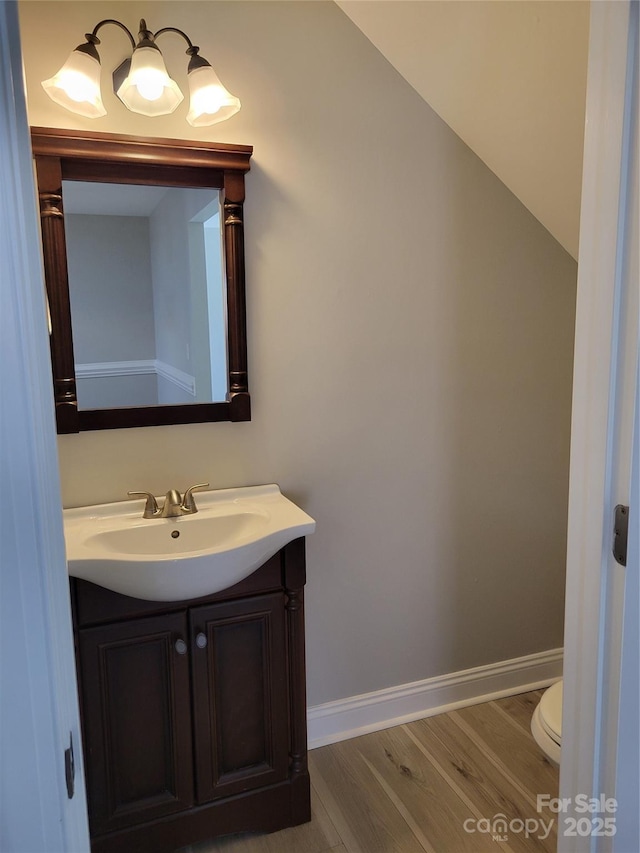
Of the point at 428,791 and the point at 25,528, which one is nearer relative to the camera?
the point at 25,528

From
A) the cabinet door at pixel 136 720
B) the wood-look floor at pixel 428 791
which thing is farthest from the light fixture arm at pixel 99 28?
the wood-look floor at pixel 428 791

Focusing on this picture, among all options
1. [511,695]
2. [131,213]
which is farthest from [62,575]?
[511,695]

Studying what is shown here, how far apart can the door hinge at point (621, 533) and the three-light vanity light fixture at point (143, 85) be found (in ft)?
4.73

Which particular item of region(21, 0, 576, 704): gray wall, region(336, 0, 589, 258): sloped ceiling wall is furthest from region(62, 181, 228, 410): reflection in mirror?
region(336, 0, 589, 258): sloped ceiling wall

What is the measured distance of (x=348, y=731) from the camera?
88.2 inches

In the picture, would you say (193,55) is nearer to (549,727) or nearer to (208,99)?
(208,99)

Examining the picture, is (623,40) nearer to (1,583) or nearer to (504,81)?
(1,583)

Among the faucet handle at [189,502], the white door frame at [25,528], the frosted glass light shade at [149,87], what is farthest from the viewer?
the faucet handle at [189,502]

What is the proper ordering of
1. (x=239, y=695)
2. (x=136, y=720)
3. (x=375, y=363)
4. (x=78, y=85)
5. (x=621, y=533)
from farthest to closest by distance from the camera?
(x=375, y=363) < (x=239, y=695) < (x=136, y=720) < (x=78, y=85) < (x=621, y=533)

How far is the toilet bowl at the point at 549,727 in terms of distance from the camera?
154 centimetres

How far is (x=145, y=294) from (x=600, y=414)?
1.36 meters

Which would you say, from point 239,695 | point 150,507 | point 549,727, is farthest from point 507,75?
point 239,695

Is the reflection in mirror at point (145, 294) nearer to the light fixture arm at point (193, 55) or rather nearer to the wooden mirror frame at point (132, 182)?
the wooden mirror frame at point (132, 182)

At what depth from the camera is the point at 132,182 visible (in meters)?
1.76
